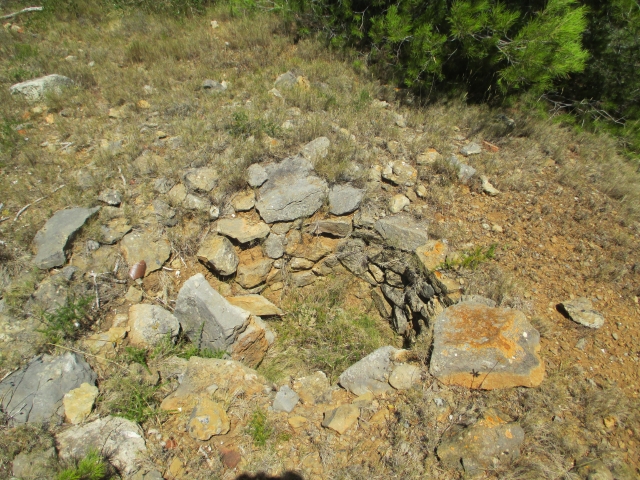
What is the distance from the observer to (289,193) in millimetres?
4035

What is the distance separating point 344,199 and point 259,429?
2412mm

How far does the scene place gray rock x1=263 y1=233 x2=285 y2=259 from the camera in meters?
4.03

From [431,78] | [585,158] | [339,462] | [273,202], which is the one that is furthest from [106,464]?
[585,158]

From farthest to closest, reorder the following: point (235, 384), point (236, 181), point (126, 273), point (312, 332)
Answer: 1. point (236, 181)
2. point (312, 332)
3. point (126, 273)
4. point (235, 384)

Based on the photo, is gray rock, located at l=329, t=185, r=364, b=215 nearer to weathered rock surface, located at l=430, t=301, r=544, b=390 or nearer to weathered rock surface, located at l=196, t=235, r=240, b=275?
weathered rock surface, located at l=196, t=235, r=240, b=275

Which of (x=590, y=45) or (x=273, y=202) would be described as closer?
(x=273, y=202)

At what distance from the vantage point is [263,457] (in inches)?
100

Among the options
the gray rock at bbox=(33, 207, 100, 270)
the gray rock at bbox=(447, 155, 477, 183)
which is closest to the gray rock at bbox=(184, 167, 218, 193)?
the gray rock at bbox=(33, 207, 100, 270)

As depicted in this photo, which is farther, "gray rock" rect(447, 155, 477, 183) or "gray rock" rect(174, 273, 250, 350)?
"gray rock" rect(447, 155, 477, 183)

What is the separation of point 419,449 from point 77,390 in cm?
243

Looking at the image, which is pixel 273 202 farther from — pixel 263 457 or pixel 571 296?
pixel 571 296

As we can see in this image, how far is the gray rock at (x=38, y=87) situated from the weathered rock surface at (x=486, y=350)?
Result: 5511mm

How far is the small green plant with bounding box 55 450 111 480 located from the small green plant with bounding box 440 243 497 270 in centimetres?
300

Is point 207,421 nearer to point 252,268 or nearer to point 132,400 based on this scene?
point 132,400
